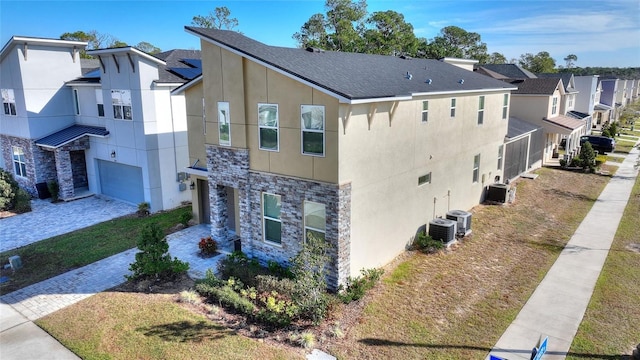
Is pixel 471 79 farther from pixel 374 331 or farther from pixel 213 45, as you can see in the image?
pixel 374 331

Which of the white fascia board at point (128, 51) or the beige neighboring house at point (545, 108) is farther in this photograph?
the beige neighboring house at point (545, 108)

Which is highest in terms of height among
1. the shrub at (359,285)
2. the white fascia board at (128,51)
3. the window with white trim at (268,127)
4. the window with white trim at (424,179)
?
the white fascia board at (128,51)

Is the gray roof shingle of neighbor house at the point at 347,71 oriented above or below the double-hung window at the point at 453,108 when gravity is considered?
above

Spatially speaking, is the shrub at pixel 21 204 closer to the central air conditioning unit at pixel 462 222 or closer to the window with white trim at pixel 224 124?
the window with white trim at pixel 224 124

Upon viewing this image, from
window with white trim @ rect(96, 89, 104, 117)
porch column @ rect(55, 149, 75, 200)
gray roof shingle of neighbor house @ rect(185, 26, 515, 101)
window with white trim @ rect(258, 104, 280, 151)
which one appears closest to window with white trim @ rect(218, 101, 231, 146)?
window with white trim @ rect(258, 104, 280, 151)

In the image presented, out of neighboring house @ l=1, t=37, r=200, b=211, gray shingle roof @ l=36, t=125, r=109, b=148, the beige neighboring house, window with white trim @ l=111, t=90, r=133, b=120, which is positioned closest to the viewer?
neighboring house @ l=1, t=37, r=200, b=211

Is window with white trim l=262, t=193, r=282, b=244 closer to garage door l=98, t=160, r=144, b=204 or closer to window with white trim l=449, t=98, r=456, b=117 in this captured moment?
window with white trim l=449, t=98, r=456, b=117

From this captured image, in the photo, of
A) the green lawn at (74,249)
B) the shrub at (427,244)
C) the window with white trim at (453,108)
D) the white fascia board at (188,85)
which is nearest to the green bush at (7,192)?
the green lawn at (74,249)
